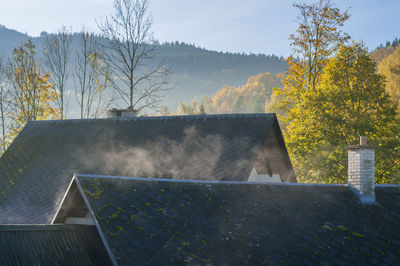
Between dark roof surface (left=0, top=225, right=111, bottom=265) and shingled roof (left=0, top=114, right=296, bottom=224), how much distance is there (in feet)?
18.9

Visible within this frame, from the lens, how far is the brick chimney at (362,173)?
923 centimetres

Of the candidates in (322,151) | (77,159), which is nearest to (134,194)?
(77,159)

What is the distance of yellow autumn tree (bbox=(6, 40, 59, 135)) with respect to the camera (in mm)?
39078

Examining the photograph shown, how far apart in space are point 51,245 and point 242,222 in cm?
361

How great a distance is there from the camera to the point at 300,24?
30844mm

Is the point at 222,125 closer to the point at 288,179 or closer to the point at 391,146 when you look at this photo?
the point at 288,179

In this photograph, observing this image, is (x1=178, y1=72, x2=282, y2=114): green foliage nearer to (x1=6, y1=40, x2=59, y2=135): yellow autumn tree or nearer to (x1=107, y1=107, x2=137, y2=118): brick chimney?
(x1=6, y1=40, x2=59, y2=135): yellow autumn tree

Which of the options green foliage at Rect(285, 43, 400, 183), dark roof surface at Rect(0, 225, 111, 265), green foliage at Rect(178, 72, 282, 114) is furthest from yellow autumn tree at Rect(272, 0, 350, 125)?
green foliage at Rect(178, 72, 282, 114)

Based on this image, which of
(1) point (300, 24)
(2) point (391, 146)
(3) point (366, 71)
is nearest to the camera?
(2) point (391, 146)

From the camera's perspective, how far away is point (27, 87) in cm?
3978

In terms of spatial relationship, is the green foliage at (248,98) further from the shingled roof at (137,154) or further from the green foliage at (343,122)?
the shingled roof at (137,154)

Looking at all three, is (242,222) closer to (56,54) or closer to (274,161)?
(274,161)

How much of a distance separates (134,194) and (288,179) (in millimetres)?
9962

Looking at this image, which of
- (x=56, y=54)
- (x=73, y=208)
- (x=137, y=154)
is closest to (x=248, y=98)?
(x=56, y=54)
